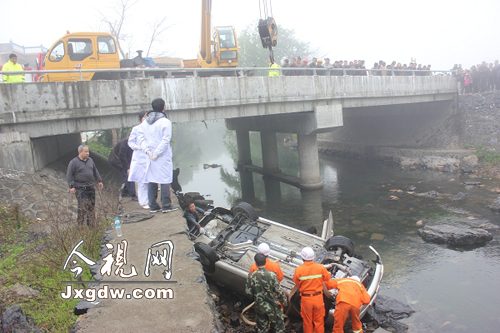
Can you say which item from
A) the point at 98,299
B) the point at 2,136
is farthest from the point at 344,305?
the point at 2,136

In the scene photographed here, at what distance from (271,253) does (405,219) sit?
6.94 metres

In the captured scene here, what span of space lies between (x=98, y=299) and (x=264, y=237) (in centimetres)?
403

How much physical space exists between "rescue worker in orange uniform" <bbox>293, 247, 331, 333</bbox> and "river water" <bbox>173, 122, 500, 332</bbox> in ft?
7.09

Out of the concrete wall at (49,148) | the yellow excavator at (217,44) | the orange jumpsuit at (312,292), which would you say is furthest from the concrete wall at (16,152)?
the yellow excavator at (217,44)

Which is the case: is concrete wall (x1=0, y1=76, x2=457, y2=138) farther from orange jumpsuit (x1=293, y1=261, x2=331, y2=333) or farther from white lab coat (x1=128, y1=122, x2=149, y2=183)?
orange jumpsuit (x1=293, y1=261, x2=331, y2=333)

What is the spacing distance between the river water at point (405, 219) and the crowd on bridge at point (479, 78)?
7402mm

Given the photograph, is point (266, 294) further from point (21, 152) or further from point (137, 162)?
point (21, 152)

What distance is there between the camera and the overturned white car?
19.0ft

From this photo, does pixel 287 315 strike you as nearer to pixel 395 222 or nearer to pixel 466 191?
pixel 395 222

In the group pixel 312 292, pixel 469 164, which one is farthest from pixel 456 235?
pixel 469 164

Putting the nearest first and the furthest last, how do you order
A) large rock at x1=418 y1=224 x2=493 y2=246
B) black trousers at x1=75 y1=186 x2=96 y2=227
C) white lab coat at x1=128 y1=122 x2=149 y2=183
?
1. black trousers at x1=75 y1=186 x2=96 y2=227
2. white lab coat at x1=128 y1=122 x2=149 y2=183
3. large rock at x1=418 y1=224 x2=493 y2=246

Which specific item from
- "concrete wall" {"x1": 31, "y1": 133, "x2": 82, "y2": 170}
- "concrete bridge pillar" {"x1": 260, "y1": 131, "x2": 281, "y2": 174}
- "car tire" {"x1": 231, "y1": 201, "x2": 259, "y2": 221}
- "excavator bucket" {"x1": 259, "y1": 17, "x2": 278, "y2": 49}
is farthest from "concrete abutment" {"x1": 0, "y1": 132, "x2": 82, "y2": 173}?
"concrete bridge pillar" {"x1": 260, "y1": 131, "x2": 281, "y2": 174}

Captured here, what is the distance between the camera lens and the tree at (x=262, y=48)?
44.4 m

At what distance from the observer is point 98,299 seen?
11.4 ft
